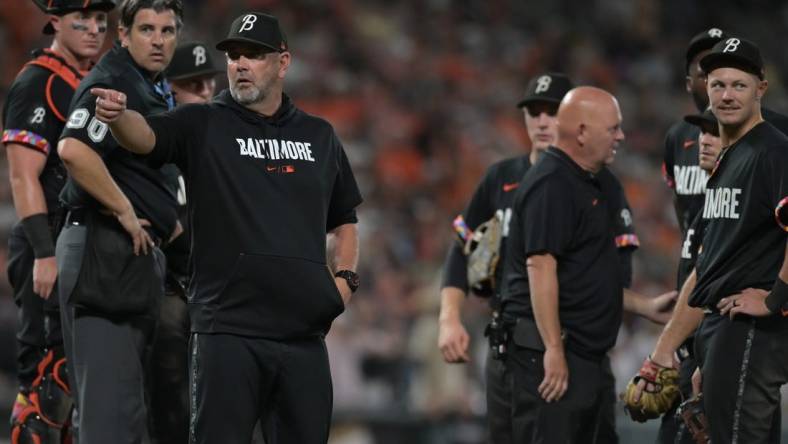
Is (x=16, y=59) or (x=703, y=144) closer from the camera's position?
(x=703, y=144)

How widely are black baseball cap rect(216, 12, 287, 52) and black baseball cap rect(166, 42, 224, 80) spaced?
1.76 meters

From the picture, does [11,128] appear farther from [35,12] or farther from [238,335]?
[35,12]

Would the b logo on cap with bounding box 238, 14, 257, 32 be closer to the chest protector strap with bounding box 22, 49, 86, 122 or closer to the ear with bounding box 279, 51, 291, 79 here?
the ear with bounding box 279, 51, 291, 79

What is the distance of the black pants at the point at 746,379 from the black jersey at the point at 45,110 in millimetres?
3065

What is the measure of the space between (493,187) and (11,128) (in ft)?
8.40

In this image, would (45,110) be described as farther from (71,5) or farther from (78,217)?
(78,217)

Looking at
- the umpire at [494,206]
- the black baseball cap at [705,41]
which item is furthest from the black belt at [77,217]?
the black baseball cap at [705,41]

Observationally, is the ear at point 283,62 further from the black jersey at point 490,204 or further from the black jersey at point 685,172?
the black jersey at point 685,172

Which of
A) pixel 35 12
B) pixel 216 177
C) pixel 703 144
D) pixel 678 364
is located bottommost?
pixel 678 364

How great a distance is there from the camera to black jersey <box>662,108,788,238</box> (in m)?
6.62

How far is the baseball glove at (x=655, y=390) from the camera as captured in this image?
243 inches

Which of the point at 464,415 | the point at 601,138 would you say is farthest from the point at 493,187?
the point at 464,415

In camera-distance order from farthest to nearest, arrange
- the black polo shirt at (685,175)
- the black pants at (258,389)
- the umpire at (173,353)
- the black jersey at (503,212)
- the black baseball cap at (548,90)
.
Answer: the black baseball cap at (548,90)
the black jersey at (503,212)
the black polo shirt at (685,175)
the umpire at (173,353)
the black pants at (258,389)

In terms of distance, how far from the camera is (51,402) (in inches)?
245
